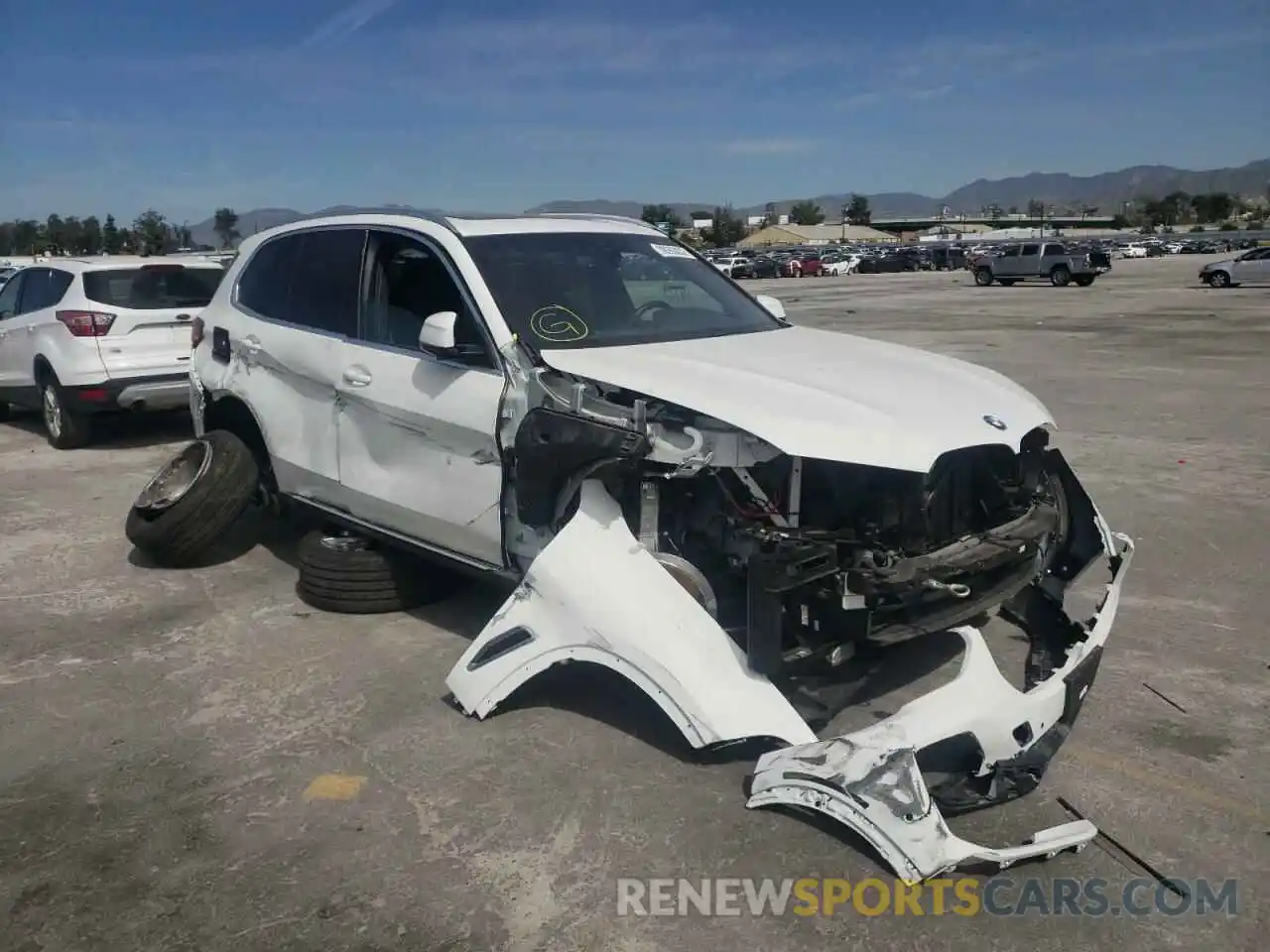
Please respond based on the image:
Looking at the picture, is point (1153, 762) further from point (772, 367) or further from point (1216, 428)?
point (1216, 428)

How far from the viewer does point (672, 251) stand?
5.79m

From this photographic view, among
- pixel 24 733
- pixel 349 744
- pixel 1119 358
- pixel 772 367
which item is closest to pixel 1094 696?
pixel 772 367

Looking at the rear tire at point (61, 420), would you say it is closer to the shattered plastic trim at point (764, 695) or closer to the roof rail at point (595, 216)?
the roof rail at point (595, 216)

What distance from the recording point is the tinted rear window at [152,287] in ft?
31.0

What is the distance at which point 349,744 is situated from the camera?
4055 millimetres

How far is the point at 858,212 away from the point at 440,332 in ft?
581

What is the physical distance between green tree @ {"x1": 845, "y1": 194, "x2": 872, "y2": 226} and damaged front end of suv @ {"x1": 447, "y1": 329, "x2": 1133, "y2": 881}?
176509 millimetres

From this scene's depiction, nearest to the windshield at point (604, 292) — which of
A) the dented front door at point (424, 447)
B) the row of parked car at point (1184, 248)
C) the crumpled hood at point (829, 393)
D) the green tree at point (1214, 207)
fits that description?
the crumpled hood at point (829, 393)

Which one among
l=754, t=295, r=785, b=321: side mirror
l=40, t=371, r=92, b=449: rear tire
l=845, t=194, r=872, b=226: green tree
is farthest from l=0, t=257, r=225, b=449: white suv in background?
l=845, t=194, r=872, b=226: green tree

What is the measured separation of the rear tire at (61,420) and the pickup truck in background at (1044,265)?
128 feet

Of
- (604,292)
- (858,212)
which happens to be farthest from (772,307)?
(858,212)

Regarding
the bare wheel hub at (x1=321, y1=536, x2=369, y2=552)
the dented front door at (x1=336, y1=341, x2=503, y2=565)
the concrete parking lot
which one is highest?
the dented front door at (x1=336, y1=341, x2=503, y2=565)

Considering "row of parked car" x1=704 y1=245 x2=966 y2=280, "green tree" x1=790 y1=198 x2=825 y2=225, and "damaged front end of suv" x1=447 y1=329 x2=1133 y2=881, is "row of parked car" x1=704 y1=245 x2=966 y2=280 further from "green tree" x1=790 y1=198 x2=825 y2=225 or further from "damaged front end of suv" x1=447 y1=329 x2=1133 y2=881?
"green tree" x1=790 y1=198 x2=825 y2=225

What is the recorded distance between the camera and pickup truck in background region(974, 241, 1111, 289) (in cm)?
4194
